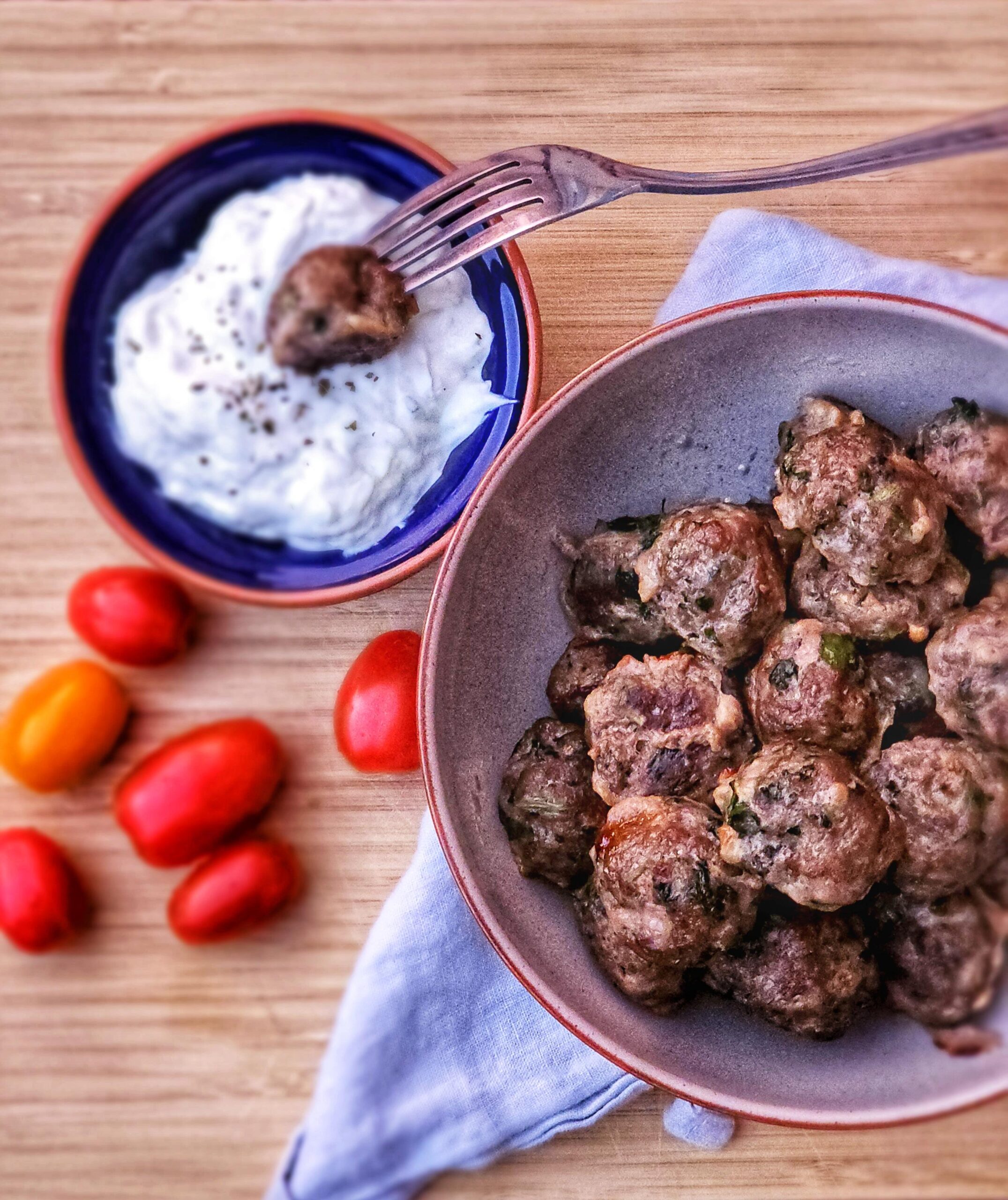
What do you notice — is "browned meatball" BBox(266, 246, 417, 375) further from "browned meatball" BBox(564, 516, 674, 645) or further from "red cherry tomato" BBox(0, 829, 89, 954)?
"red cherry tomato" BBox(0, 829, 89, 954)

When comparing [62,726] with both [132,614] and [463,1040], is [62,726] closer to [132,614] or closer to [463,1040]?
[132,614]

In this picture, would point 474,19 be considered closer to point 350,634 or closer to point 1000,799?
point 350,634

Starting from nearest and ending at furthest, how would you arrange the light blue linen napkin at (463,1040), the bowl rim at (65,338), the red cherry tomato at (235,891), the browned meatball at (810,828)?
the browned meatball at (810,828) < the bowl rim at (65,338) < the light blue linen napkin at (463,1040) < the red cherry tomato at (235,891)

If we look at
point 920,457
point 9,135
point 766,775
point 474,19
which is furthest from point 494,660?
point 9,135

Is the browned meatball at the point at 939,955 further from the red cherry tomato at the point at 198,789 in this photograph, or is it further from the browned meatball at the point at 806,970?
the red cherry tomato at the point at 198,789

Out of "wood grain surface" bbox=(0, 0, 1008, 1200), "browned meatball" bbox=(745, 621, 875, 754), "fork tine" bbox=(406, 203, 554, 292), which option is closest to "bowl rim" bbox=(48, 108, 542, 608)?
"fork tine" bbox=(406, 203, 554, 292)

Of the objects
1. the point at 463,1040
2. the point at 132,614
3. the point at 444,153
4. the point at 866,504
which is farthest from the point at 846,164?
the point at 463,1040

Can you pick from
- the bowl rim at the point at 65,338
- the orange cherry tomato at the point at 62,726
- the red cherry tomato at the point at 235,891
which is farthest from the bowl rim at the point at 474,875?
the orange cherry tomato at the point at 62,726
